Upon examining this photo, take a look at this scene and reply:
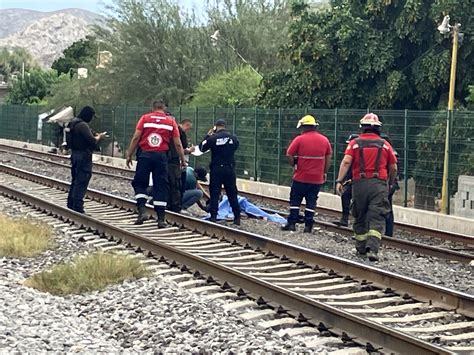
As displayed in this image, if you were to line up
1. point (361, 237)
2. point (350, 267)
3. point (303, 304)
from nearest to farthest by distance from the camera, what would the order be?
1. point (303, 304)
2. point (350, 267)
3. point (361, 237)

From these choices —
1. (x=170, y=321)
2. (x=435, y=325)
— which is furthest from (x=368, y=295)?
(x=170, y=321)

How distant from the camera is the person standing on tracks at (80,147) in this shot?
15.9m

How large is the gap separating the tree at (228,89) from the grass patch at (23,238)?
78.0 feet

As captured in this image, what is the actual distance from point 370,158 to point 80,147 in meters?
6.26

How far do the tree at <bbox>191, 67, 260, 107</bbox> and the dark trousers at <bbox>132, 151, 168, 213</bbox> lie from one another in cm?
2208

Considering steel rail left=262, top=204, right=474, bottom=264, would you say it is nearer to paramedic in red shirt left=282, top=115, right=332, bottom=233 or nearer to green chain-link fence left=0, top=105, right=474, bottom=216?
paramedic in red shirt left=282, top=115, right=332, bottom=233

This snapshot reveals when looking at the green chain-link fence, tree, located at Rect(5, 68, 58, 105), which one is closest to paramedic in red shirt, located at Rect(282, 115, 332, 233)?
the green chain-link fence

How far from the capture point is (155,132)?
14672 mm

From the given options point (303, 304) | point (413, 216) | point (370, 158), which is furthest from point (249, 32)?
point (303, 304)

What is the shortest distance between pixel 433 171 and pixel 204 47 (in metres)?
29.2

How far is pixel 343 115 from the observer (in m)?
22.5

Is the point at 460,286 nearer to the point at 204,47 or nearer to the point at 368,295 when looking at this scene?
the point at 368,295

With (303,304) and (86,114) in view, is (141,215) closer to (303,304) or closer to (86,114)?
(86,114)

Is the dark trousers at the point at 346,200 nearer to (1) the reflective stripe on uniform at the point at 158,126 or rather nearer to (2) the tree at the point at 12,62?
(1) the reflective stripe on uniform at the point at 158,126
